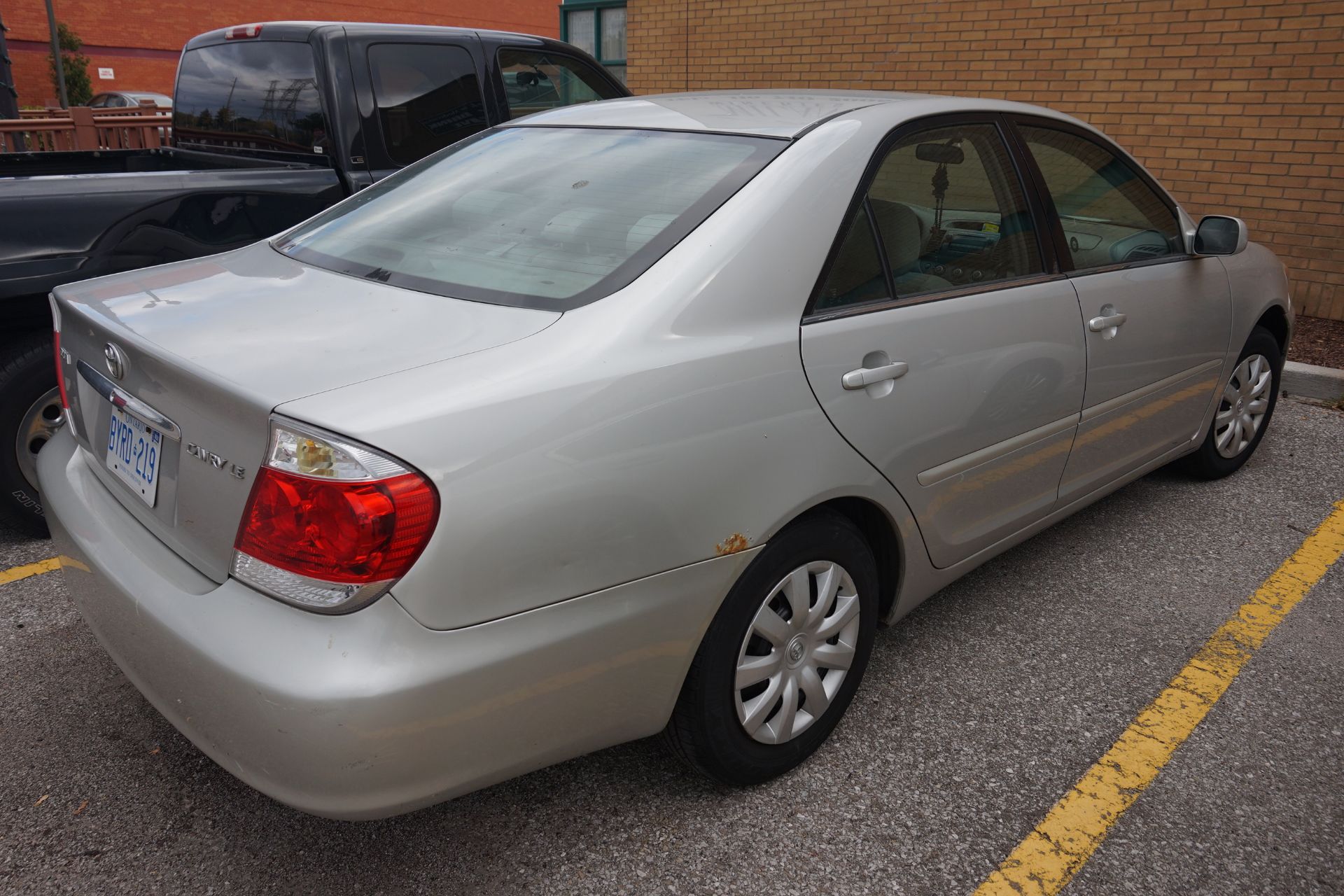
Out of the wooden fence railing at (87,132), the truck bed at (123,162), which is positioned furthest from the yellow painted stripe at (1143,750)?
the wooden fence railing at (87,132)

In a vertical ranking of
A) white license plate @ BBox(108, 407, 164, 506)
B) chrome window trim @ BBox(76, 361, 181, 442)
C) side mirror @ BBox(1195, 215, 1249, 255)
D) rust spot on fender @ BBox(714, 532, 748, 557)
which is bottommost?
rust spot on fender @ BBox(714, 532, 748, 557)

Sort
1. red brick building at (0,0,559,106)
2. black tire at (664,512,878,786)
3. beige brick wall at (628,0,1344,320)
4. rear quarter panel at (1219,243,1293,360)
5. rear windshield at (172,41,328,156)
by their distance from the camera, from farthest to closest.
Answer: red brick building at (0,0,559,106), beige brick wall at (628,0,1344,320), rear windshield at (172,41,328,156), rear quarter panel at (1219,243,1293,360), black tire at (664,512,878,786)

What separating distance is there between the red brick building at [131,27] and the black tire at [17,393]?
97.3 ft

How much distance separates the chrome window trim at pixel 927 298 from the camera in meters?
2.26

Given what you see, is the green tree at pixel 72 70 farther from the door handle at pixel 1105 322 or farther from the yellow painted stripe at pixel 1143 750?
the yellow painted stripe at pixel 1143 750

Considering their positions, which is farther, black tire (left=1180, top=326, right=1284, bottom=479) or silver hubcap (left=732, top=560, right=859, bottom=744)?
black tire (left=1180, top=326, right=1284, bottom=479)

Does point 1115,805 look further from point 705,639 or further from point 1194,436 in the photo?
point 1194,436

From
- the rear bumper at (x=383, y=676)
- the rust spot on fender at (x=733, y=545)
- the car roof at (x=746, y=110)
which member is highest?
the car roof at (x=746, y=110)

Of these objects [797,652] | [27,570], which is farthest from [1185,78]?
[27,570]

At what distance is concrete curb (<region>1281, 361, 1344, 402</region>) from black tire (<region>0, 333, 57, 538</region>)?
6.30 metres

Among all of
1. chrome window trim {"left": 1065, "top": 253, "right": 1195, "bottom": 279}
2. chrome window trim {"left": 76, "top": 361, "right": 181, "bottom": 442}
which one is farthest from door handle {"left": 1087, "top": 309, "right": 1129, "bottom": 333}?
chrome window trim {"left": 76, "top": 361, "right": 181, "bottom": 442}

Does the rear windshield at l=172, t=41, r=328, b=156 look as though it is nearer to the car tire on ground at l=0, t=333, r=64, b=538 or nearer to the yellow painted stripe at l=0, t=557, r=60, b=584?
the car tire on ground at l=0, t=333, r=64, b=538

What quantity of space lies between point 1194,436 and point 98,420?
384 cm

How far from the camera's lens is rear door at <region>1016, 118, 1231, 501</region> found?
10.2 feet
